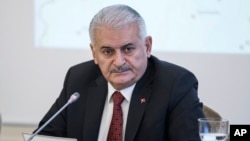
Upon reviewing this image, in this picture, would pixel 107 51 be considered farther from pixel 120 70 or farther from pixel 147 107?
pixel 147 107

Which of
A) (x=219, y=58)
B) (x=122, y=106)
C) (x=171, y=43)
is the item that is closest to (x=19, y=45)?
(x=171, y=43)

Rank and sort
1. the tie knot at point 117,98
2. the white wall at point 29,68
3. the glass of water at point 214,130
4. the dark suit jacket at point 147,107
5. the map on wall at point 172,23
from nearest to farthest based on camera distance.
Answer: the glass of water at point 214,130
the dark suit jacket at point 147,107
the tie knot at point 117,98
the map on wall at point 172,23
the white wall at point 29,68

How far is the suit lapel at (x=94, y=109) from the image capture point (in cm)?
244

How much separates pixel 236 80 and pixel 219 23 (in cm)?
43

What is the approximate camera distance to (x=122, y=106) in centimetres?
245

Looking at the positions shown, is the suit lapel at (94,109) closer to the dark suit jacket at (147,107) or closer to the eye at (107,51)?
the dark suit jacket at (147,107)

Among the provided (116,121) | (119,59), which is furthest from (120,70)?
(116,121)

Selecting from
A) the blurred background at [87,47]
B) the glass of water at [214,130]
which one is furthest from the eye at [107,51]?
the blurred background at [87,47]

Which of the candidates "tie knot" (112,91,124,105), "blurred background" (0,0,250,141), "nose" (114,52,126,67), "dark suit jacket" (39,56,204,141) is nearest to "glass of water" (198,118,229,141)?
"dark suit jacket" (39,56,204,141)

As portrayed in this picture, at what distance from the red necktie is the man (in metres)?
0.01

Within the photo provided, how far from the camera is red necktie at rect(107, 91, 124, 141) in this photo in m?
2.38

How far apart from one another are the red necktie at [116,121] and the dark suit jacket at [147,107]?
0.17ft

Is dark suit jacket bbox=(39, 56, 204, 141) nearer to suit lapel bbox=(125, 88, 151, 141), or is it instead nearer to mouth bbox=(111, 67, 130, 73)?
suit lapel bbox=(125, 88, 151, 141)

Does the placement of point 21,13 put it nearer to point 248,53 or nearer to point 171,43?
point 171,43
